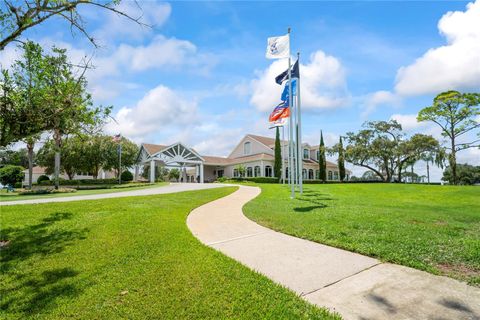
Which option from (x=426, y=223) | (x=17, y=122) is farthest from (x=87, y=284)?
(x=426, y=223)

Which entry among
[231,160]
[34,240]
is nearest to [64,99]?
[34,240]

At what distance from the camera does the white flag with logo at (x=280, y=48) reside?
14281mm

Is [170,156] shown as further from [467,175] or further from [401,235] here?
[467,175]

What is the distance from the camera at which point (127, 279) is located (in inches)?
155

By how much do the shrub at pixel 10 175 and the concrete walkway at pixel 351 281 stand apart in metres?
34.7

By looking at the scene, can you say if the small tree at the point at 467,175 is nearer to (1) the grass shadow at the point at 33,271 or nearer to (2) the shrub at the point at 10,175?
(1) the grass shadow at the point at 33,271

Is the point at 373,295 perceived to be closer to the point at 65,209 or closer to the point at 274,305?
the point at 274,305

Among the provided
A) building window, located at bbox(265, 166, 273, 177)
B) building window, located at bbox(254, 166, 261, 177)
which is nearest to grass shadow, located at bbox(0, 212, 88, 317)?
building window, located at bbox(265, 166, 273, 177)

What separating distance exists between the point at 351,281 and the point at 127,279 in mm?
3214

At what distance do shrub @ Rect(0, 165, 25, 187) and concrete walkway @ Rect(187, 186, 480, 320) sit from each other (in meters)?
34.7

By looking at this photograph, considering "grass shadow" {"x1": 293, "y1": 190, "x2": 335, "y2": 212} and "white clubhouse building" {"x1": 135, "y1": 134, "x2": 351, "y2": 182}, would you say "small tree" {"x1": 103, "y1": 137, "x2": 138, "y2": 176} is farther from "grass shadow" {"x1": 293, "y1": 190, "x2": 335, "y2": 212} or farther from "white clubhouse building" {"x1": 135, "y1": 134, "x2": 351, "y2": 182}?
"grass shadow" {"x1": 293, "y1": 190, "x2": 335, "y2": 212}

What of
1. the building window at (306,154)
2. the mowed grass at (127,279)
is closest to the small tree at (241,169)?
the building window at (306,154)

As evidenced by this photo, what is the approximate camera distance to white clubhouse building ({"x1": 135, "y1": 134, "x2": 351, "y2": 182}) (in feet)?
113

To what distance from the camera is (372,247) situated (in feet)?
16.8
